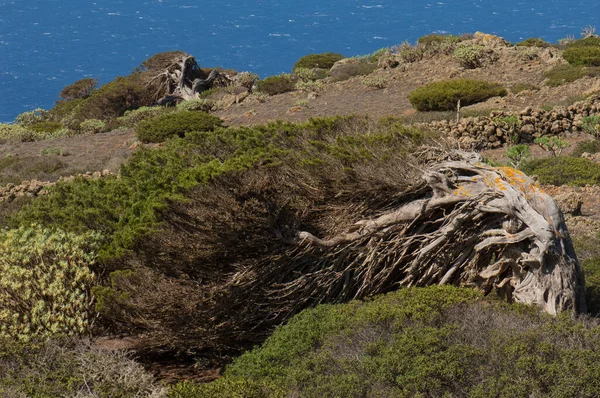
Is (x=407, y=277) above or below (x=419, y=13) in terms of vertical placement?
below

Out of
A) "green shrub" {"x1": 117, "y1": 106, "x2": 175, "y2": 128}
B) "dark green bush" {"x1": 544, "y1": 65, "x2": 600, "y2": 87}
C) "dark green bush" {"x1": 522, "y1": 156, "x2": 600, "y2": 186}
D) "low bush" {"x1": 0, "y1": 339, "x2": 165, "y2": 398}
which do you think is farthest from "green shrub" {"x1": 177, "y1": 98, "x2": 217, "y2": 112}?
"low bush" {"x1": 0, "y1": 339, "x2": 165, "y2": 398}

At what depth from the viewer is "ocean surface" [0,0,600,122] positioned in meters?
64.0

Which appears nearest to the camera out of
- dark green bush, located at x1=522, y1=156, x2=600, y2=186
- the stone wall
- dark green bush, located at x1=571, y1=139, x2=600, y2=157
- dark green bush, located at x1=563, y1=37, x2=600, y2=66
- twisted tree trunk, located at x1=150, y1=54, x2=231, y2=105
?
dark green bush, located at x1=522, y1=156, x2=600, y2=186

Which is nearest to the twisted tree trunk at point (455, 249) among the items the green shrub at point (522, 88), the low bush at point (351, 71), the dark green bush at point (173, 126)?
the dark green bush at point (173, 126)

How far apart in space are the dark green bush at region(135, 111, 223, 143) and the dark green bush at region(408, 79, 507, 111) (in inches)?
266

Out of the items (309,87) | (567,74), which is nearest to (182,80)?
(309,87)

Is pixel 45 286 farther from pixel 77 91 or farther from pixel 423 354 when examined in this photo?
pixel 77 91

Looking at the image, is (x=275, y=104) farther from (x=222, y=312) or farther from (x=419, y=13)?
(x=419, y=13)

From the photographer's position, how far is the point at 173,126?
25.3 metres

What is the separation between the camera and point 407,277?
8.84m

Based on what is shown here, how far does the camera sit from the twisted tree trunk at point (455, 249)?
26.3 ft

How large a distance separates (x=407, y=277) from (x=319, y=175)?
155cm

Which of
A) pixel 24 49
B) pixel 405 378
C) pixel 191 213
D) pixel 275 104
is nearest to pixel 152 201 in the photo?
pixel 191 213

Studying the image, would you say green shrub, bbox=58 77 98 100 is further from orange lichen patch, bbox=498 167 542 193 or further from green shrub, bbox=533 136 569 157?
orange lichen patch, bbox=498 167 542 193
